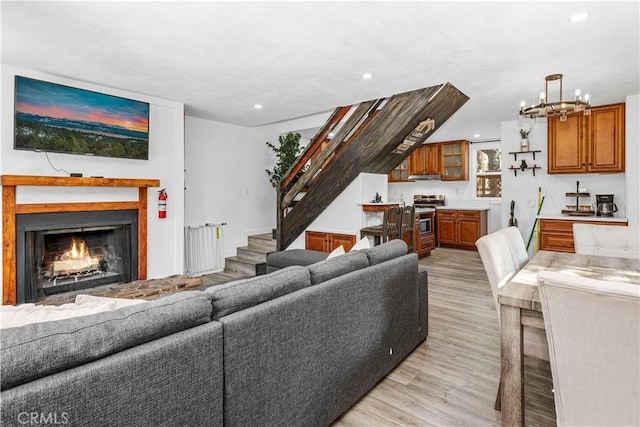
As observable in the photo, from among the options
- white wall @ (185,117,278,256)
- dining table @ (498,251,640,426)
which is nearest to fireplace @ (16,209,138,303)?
white wall @ (185,117,278,256)

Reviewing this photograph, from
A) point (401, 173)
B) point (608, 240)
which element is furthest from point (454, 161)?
point (608, 240)

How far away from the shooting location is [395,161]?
19.5ft

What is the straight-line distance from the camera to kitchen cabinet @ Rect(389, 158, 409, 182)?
8.66 metres

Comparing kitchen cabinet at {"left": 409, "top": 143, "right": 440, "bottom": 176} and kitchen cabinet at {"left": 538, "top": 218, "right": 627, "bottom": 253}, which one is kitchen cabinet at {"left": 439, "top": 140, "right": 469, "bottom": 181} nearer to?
kitchen cabinet at {"left": 409, "top": 143, "right": 440, "bottom": 176}

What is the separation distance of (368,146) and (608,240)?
3.01 m

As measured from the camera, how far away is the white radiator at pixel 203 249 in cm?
541

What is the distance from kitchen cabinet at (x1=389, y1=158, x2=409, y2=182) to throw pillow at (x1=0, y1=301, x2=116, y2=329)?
26.2ft

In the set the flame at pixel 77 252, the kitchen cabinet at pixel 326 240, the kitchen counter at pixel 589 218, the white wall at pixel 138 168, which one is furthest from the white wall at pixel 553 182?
the flame at pixel 77 252

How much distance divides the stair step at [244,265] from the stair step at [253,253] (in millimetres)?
62

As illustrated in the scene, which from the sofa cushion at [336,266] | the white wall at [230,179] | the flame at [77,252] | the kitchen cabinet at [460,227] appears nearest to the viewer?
the sofa cushion at [336,266]

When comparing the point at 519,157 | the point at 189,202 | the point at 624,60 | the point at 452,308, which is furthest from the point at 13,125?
the point at 519,157

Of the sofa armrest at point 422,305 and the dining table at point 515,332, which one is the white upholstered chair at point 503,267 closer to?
the dining table at point 515,332

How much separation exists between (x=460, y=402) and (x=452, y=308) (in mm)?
1746

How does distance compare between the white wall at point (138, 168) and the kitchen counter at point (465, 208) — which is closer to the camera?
the white wall at point (138, 168)
